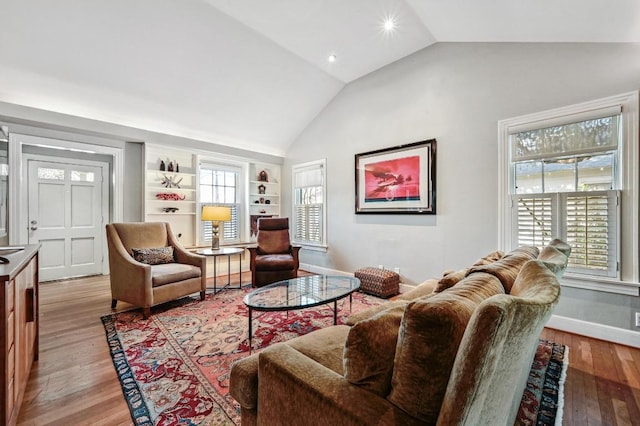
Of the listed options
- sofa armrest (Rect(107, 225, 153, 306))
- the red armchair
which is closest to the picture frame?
the red armchair

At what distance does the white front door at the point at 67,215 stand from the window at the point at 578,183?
19.3ft

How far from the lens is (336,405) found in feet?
2.85

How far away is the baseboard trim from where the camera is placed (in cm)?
245

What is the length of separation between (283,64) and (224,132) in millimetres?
1663

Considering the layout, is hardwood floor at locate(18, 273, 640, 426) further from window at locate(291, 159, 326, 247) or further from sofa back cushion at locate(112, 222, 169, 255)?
window at locate(291, 159, 326, 247)

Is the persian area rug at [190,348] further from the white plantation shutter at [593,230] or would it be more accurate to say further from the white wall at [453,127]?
→ the white plantation shutter at [593,230]

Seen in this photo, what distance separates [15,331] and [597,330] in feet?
14.3

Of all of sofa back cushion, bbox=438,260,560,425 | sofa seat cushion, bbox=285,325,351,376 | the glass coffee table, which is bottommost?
the glass coffee table

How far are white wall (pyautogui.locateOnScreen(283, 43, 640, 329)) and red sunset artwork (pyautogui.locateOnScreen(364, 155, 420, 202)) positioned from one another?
29 cm

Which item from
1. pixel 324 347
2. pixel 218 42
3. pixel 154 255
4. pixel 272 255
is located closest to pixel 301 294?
pixel 324 347

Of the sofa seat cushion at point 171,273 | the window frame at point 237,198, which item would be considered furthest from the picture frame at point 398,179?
the sofa seat cushion at point 171,273

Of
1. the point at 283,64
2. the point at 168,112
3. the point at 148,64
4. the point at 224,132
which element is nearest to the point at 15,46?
the point at 148,64

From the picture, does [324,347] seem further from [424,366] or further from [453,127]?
[453,127]

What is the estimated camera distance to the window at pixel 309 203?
17.0ft
